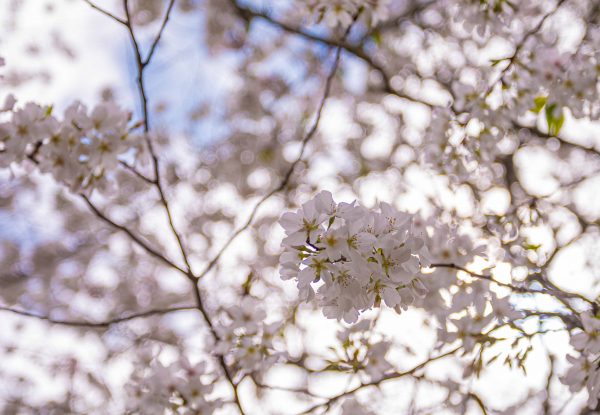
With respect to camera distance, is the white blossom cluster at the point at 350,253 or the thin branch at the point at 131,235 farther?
the thin branch at the point at 131,235

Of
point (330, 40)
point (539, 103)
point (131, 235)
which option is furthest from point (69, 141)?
point (330, 40)

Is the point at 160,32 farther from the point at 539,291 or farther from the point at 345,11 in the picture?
the point at 539,291

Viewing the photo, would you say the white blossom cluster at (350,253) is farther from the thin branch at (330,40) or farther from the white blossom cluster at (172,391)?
the thin branch at (330,40)

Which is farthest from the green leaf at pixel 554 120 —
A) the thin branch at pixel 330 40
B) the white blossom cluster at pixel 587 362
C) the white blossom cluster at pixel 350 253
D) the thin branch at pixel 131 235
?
the thin branch at pixel 330 40

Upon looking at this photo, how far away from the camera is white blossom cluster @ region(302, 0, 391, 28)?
218 cm

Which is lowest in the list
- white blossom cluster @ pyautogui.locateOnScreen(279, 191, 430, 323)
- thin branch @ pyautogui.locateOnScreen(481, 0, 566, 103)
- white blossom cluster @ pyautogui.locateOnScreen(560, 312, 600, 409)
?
white blossom cluster @ pyautogui.locateOnScreen(560, 312, 600, 409)

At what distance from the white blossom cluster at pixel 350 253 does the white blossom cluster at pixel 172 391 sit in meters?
1.22

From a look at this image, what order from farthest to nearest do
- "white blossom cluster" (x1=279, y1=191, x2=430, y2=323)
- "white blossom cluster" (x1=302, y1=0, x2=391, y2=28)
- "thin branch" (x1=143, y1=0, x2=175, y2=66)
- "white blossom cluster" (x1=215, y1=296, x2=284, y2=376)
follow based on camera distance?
"white blossom cluster" (x1=215, y1=296, x2=284, y2=376) → "white blossom cluster" (x1=302, y1=0, x2=391, y2=28) → "thin branch" (x1=143, y1=0, x2=175, y2=66) → "white blossom cluster" (x1=279, y1=191, x2=430, y2=323)

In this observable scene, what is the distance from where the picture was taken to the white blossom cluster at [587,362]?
146cm

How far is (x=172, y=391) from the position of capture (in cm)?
231

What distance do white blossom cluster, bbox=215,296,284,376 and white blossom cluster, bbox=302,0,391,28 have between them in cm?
138

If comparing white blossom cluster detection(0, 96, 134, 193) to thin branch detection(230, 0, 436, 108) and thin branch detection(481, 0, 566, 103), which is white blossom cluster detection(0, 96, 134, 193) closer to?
thin branch detection(481, 0, 566, 103)

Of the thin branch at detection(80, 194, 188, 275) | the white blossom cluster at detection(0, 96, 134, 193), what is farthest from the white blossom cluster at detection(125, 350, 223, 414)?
the white blossom cluster at detection(0, 96, 134, 193)

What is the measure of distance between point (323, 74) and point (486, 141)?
368 centimetres
